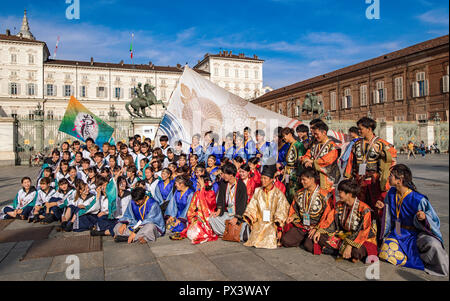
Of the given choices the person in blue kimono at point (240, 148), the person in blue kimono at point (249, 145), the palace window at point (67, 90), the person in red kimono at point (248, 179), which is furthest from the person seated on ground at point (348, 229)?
the palace window at point (67, 90)

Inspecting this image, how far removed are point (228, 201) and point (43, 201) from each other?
13.4ft

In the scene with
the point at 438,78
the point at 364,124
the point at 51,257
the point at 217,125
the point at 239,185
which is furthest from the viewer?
the point at 438,78

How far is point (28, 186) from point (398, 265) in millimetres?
7024

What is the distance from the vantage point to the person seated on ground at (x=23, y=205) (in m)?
6.59

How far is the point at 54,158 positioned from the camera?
8.10 m

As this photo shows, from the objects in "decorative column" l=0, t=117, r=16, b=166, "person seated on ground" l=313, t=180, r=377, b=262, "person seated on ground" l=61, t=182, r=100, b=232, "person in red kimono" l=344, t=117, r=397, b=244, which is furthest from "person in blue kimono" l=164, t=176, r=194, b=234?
"decorative column" l=0, t=117, r=16, b=166

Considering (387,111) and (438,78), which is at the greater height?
(438,78)

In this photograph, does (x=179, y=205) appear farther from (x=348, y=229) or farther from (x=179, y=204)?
(x=348, y=229)

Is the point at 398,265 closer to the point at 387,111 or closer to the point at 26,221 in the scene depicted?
the point at 26,221

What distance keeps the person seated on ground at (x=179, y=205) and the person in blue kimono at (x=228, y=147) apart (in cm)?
220

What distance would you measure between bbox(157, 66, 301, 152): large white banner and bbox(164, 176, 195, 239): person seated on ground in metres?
2.98

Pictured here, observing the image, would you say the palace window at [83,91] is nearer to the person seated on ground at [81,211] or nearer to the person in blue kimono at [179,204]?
the person seated on ground at [81,211]

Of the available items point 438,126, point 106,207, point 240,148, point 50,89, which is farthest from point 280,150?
point 50,89

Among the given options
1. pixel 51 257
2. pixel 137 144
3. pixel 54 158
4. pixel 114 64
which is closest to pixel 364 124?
pixel 51 257
